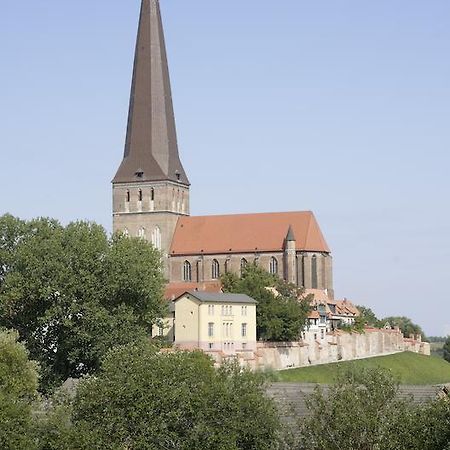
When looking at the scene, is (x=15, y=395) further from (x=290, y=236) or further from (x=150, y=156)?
(x=150, y=156)

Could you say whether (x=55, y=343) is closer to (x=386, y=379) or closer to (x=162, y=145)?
(x=386, y=379)

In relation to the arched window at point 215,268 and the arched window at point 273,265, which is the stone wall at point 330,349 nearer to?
the arched window at point 273,265

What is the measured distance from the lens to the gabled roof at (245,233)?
13512 cm

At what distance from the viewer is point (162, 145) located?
13488cm

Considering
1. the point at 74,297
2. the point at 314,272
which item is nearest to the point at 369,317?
the point at 314,272

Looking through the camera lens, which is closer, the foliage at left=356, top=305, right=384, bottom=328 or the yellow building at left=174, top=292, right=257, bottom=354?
the yellow building at left=174, top=292, right=257, bottom=354

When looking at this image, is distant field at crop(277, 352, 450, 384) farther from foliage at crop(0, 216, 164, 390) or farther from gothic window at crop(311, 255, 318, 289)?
foliage at crop(0, 216, 164, 390)

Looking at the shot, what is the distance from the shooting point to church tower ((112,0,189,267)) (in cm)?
13350

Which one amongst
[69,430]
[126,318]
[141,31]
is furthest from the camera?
[141,31]

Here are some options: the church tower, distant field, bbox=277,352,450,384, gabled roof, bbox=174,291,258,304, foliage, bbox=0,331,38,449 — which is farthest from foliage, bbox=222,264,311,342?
foliage, bbox=0,331,38,449

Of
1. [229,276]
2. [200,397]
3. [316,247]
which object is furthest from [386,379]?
[316,247]

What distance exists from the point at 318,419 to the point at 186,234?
100 meters

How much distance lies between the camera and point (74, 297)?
2867 inches

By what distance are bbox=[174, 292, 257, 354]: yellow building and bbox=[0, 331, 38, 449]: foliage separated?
132ft
